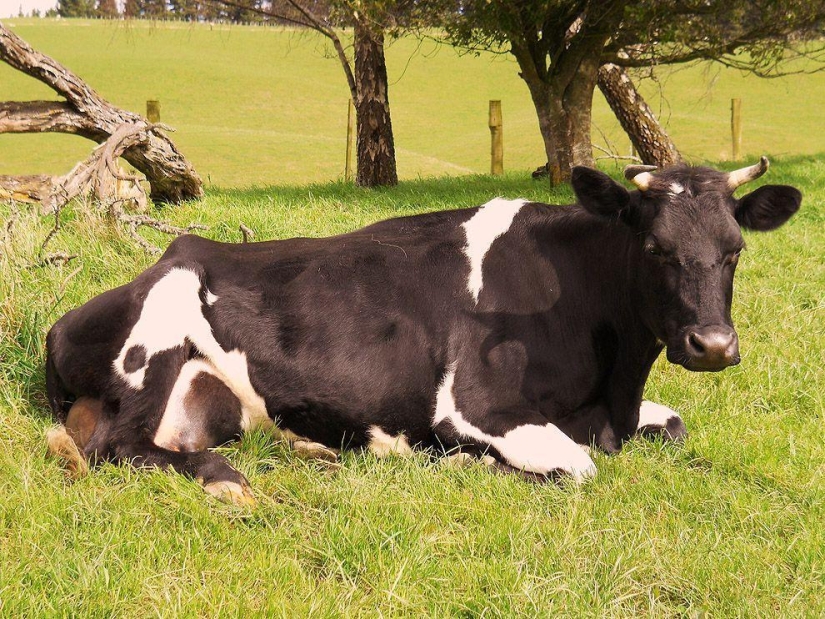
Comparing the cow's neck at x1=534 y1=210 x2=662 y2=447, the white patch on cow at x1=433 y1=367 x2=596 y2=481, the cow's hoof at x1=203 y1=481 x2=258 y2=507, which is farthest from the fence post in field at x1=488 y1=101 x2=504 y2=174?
the cow's hoof at x1=203 y1=481 x2=258 y2=507

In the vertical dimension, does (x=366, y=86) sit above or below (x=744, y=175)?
above

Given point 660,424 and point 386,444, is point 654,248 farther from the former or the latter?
point 386,444

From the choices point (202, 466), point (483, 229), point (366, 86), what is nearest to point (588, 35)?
point (366, 86)

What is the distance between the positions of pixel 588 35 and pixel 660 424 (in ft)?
31.1

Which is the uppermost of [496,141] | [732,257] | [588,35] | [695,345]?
[588,35]

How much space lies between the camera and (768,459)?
453 centimetres

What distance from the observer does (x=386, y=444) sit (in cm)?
481

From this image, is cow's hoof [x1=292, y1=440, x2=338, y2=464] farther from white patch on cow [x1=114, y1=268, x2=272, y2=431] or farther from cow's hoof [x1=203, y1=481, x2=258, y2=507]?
cow's hoof [x1=203, y1=481, x2=258, y2=507]

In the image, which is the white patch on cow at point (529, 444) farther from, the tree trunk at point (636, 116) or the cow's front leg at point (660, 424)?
the tree trunk at point (636, 116)

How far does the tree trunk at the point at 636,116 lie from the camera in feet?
51.2

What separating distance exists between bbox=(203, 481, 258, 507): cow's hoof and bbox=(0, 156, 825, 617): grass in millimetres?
68

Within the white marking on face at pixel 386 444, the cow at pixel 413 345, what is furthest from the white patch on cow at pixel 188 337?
the white marking on face at pixel 386 444

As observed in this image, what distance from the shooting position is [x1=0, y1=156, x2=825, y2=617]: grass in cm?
322

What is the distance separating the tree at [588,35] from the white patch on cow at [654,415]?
821 cm
